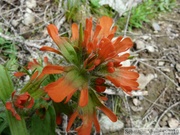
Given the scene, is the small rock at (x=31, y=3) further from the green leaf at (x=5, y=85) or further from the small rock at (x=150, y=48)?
the green leaf at (x=5, y=85)

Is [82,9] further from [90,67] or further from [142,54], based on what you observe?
[90,67]

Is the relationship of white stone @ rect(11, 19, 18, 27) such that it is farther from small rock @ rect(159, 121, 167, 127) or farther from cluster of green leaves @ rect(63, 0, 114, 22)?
small rock @ rect(159, 121, 167, 127)

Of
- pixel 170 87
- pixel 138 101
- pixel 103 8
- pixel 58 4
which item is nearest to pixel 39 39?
pixel 58 4

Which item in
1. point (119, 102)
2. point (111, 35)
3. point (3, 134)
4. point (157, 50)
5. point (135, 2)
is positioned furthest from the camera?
point (135, 2)

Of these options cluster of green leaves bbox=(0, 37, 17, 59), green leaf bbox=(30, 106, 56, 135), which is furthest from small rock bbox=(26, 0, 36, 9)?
green leaf bbox=(30, 106, 56, 135)

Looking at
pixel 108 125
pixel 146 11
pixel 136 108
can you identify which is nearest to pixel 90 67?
pixel 108 125

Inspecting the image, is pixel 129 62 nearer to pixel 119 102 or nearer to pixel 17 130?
pixel 119 102

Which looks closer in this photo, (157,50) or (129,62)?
(129,62)
